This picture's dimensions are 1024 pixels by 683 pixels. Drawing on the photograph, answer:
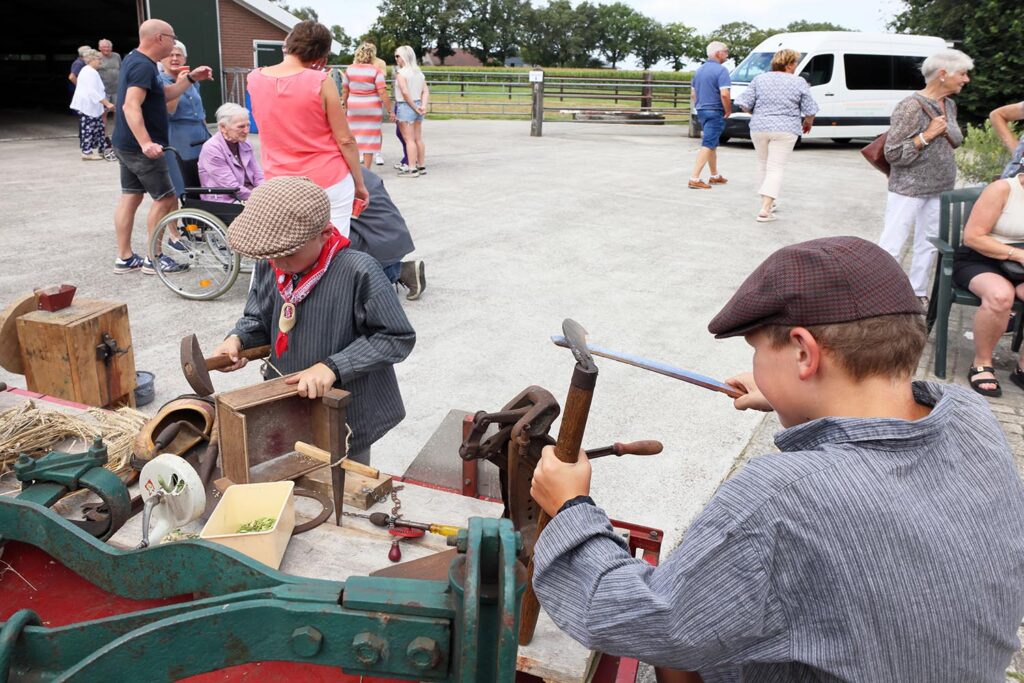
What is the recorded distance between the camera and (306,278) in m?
2.55

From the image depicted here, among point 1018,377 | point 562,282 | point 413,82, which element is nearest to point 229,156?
point 562,282

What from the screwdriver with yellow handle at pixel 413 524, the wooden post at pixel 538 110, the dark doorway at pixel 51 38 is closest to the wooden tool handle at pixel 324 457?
the screwdriver with yellow handle at pixel 413 524

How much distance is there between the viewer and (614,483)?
353cm

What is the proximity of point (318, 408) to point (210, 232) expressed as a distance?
3.89 meters

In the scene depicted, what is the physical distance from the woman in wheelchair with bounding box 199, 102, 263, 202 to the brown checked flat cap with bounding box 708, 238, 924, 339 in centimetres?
543

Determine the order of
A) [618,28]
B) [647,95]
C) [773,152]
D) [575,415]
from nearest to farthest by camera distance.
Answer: [575,415] < [773,152] < [647,95] < [618,28]

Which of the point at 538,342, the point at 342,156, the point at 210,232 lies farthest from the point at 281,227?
the point at 210,232

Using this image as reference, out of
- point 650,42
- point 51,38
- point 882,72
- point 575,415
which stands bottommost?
point 575,415

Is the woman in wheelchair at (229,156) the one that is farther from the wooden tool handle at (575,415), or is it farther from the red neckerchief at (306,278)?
the wooden tool handle at (575,415)

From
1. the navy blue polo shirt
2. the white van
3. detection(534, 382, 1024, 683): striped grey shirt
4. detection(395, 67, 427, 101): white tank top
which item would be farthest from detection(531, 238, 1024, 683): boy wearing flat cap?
the white van

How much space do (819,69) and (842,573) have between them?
16.4 m

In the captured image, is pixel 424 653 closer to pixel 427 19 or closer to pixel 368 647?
pixel 368 647

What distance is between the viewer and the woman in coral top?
4559mm

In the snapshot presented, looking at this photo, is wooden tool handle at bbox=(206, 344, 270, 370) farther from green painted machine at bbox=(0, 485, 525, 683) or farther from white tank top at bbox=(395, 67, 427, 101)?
white tank top at bbox=(395, 67, 427, 101)
